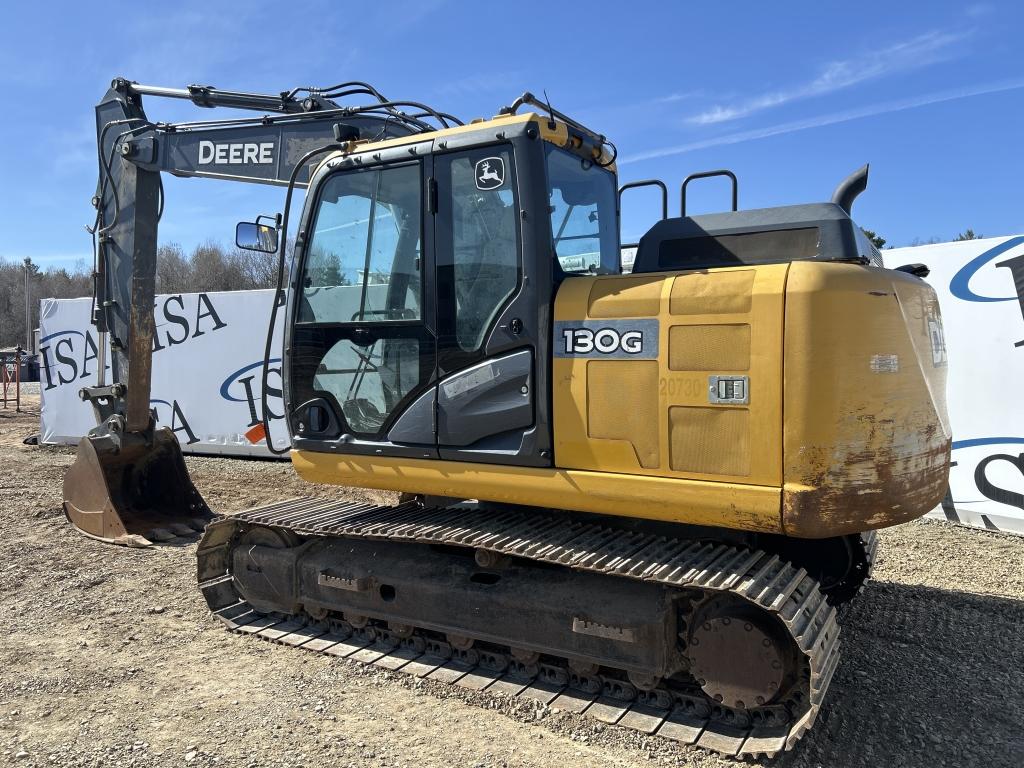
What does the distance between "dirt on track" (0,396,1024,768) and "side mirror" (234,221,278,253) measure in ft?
7.86

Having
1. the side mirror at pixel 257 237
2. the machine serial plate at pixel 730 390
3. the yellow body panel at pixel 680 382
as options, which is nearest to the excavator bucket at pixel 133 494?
the side mirror at pixel 257 237

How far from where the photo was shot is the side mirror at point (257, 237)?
4594mm

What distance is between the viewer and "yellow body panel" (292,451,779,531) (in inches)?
126

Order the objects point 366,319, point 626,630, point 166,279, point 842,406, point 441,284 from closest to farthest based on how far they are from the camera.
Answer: point 842,406, point 626,630, point 441,284, point 366,319, point 166,279

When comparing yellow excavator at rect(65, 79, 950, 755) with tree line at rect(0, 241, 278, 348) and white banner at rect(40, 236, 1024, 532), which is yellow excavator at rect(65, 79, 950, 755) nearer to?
white banner at rect(40, 236, 1024, 532)

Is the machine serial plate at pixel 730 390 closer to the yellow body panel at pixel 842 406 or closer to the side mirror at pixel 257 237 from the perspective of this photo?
the yellow body panel at pixel 842 406

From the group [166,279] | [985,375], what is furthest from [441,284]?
[166,279]

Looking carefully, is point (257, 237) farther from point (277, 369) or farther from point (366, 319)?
point (277, 369)

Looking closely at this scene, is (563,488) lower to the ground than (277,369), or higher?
lower

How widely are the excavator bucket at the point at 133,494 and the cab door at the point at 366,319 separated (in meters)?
3.00

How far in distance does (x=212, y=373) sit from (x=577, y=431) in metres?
10.1

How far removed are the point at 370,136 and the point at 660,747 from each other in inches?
160

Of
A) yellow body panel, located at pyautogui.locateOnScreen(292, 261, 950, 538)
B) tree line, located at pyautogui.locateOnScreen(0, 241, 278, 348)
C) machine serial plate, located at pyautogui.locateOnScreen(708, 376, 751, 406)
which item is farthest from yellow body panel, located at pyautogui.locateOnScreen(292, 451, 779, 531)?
tree line, located at pyautogui.locateOnScreen(0, 241, 278, 348)

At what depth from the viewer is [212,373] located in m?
12.2
